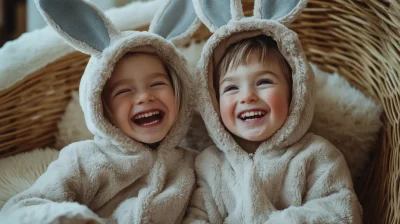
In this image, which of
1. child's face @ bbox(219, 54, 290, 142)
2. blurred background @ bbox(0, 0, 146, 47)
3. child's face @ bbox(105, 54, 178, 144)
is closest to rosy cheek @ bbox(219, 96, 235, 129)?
child's face @ bbox(219, 54, 290, 142)

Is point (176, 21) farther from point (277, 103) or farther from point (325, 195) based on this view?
point (325, 195)

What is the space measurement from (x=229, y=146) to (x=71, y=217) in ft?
1.24

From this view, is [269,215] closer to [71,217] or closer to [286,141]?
[286,141]

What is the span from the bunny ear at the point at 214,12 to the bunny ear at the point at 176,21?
0.14 ft

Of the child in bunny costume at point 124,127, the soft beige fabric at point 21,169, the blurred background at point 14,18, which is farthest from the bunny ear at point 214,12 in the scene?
the blurred background at point 14,18

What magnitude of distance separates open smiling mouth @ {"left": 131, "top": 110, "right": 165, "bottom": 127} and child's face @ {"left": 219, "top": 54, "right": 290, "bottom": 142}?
5.3 inches

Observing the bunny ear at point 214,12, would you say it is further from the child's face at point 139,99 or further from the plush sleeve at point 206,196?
the plush sleeve at point 206,196

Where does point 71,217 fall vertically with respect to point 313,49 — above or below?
below

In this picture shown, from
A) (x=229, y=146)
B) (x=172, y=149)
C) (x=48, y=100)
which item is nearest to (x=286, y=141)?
(x=229, y=146)

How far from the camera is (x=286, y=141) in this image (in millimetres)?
1116

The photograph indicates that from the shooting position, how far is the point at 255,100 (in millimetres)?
1093

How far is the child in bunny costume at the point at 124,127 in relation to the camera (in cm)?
107

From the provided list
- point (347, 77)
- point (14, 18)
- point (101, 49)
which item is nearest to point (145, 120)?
point (101, 49)

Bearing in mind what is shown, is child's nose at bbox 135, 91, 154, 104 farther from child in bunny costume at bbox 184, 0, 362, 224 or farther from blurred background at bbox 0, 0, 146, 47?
blurred background at bbox 0, 0, 146, 47
